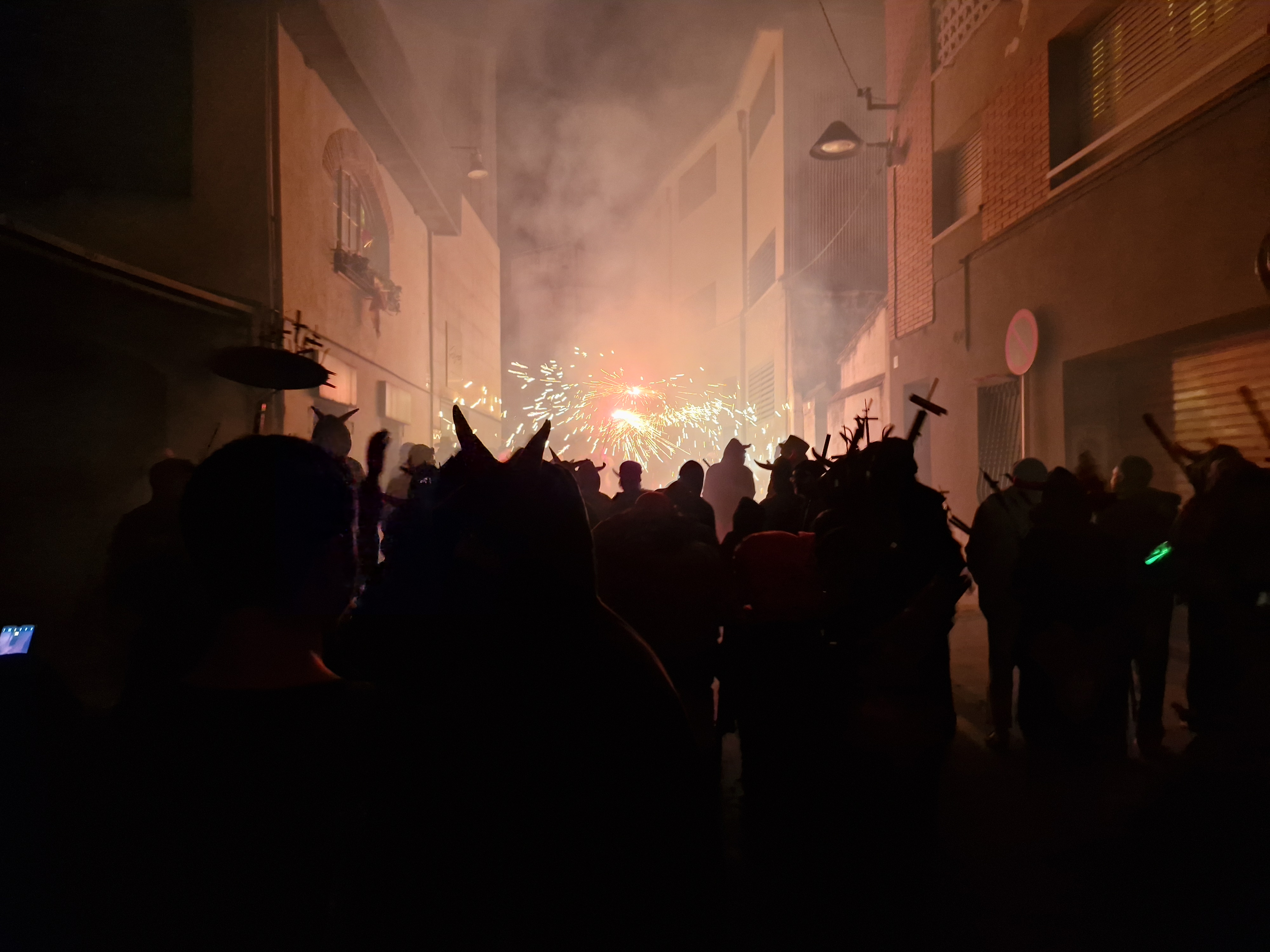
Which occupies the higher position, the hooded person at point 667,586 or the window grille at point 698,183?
the window grille at point 698,183

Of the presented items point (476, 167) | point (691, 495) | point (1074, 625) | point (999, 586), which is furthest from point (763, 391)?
point (1074, 625)

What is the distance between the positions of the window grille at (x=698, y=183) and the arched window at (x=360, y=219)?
857 inches

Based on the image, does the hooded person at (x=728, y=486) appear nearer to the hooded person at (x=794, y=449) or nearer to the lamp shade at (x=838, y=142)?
the hooded person at (x=794, y=449)

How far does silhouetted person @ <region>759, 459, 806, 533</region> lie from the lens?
574 cm

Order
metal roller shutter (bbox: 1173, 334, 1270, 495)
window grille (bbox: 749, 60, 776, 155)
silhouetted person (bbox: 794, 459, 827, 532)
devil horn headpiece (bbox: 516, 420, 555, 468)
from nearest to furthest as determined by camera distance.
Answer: devil horn headpiece (bbox: 516, 420, 555, 468), silhouetted person (bbox: 794, 459, 827, 532), metal roller shutter (bbox: 1173, 334, 1270, 495), window grille (bbox: 749, 60, 776, 155)

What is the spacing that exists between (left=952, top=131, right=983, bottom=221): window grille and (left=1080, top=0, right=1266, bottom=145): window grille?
2.48 m

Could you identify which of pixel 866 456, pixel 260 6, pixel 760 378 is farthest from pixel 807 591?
pixel 760 378

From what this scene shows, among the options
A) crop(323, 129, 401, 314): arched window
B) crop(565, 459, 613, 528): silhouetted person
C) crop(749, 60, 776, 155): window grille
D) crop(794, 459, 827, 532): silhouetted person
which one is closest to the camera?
crop(794, 459, 827, 532): silhouetted person

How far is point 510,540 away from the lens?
1411mm

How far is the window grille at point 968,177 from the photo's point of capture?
1338 centimetres

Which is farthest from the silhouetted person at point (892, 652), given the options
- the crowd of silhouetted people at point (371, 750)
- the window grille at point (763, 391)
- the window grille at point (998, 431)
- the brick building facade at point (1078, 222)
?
the window grille at point (763, 391)

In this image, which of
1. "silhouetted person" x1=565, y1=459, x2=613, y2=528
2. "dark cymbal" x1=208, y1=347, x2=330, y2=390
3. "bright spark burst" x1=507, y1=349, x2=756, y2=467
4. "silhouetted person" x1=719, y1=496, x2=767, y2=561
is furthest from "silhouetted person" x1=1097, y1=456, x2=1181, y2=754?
"bright spark burst" x1=507, y1=349, x2=756, y2=467

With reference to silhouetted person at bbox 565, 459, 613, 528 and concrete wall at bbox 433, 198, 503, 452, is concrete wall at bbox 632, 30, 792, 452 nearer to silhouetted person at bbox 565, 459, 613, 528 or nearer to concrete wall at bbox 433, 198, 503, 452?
concrete wall at bbox 433, 198, 503, 452

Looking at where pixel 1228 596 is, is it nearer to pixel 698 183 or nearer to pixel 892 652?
pixel 892 652
